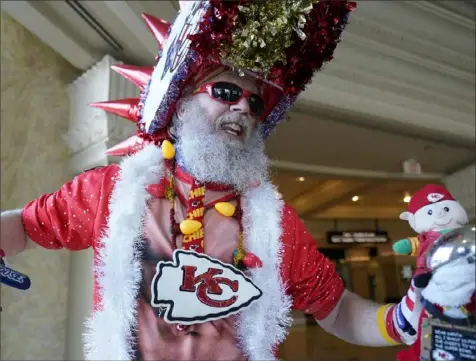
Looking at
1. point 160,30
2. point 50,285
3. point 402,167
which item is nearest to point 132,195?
point 160,30

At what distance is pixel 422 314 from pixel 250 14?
0.60m

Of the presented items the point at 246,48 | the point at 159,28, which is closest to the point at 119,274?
the point at 246,48

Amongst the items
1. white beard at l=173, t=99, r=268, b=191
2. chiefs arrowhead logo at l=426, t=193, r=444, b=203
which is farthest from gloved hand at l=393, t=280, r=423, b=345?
white beard at l=173, t=99, r=268, b=191

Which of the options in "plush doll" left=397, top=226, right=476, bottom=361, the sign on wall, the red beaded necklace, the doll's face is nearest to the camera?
"plush doll" left=397, top=226, right=476, bottom=361

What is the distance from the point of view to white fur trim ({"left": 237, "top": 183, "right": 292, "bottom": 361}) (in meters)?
0.83

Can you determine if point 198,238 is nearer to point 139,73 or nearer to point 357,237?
point 139,73

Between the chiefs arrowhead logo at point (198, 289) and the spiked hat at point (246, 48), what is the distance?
31 centimetres

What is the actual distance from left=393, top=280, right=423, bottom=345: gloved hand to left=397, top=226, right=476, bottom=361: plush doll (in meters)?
0.05

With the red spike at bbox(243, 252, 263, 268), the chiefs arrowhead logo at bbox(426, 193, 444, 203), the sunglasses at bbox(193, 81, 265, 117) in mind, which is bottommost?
the red spike at bbox(243, 252, 263, 268)

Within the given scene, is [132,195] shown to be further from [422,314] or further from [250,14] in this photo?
[422,314]

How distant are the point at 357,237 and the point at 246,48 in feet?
18.9

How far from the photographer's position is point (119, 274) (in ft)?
2.68

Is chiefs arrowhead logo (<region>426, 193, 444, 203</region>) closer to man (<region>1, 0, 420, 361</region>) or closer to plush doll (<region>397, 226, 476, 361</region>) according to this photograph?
plush doll (<region>397, 226, 476, 361</region>)

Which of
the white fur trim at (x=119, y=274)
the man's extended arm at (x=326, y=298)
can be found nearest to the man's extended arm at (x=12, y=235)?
the white fur trim at (x=119, y=274)
